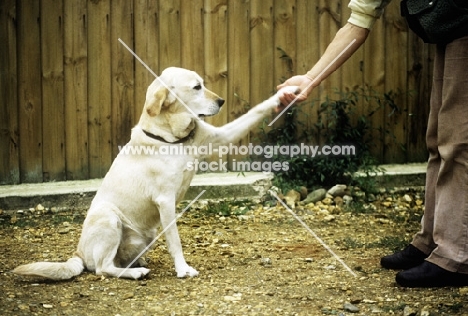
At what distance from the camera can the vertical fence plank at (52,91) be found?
5879mm

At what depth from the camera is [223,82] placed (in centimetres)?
623

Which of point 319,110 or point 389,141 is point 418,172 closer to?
point 389,141

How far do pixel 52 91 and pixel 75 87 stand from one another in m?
0.20

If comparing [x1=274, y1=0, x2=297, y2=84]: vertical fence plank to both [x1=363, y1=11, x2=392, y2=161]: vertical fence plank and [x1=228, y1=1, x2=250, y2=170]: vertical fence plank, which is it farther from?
[x1=363, y1=11, x2=392, y2=161]: vertical fence plank

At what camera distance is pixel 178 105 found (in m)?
4.20

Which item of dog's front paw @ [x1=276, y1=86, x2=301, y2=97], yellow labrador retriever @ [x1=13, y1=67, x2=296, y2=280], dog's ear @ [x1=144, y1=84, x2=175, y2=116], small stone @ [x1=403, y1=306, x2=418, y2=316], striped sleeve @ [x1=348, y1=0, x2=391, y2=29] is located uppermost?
striped sleeve @ [x1=348, y1=0, x2=391, y2=29]

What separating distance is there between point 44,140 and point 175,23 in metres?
1.53

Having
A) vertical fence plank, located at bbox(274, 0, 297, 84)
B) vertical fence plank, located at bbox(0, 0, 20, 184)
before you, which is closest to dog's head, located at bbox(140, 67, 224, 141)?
vertical fence plank, located at bbox(0, 0, 20, 184)

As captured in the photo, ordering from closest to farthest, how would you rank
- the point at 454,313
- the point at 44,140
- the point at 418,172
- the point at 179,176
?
the point at 454,313 < the point at 179,176 < the point at 44,140 < the point at 418,172

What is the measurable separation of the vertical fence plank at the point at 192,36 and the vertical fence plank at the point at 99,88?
0.65 meters

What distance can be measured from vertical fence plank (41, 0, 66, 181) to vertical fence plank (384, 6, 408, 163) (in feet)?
9.85

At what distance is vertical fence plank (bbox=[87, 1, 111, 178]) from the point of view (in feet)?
19.6

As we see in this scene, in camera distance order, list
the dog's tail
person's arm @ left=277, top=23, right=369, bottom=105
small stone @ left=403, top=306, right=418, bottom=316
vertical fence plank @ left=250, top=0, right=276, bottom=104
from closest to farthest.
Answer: small stone @ left=403, top=306, right=418, bottom=316 < the dog's tail < person's arm @ left=277, top=23, right=369, bottom=105 < vertical fence plank @ left=250, top=0, right=276, bottom=104

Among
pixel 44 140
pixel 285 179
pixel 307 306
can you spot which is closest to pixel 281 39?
pixel 285 179
